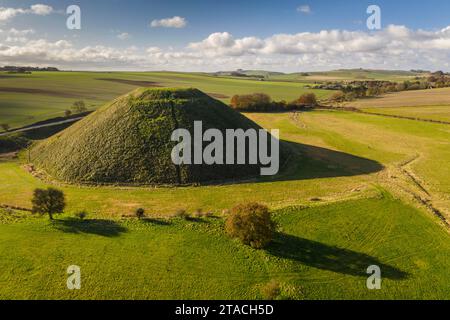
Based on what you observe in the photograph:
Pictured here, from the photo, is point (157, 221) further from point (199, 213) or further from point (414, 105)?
point (414, 105)

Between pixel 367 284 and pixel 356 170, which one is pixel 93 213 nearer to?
pixel 367 284

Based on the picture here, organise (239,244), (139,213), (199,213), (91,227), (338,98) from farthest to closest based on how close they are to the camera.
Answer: (338,98)
(199,213)
(139,213)
(91,227)
(239,244)

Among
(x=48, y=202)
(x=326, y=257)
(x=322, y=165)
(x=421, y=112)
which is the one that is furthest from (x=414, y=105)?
(x=48, y=202)

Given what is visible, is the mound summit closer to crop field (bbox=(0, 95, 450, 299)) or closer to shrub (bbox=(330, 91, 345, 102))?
crop field (bbox=(0, 95, 450, 299))
